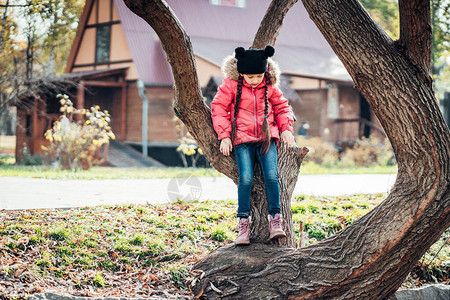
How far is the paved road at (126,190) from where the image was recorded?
786 cm

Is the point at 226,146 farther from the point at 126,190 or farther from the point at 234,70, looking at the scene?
the point at 126,190

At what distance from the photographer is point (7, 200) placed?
7727 mm

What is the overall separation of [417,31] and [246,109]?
1513 millimetres

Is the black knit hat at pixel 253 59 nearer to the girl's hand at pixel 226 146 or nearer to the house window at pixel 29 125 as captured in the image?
the girl's hand at pixel 226 146

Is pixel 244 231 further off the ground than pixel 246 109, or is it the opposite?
pixel 246 109

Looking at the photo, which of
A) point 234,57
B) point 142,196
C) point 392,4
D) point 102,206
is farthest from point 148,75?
point 234,57

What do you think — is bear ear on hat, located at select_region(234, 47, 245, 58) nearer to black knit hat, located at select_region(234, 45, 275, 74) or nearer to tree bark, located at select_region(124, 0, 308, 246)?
black knit hat, located at select_region(234, 45, 275, 74)

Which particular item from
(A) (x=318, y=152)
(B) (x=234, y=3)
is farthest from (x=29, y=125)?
(A) (x=318, y=152)

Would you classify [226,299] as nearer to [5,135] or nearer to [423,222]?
[423,222]

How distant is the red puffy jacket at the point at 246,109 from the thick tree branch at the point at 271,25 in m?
1.03

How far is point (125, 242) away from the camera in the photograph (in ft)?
18.5

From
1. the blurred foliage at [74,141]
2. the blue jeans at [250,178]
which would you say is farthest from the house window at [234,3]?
the blue jeans at [250,178]

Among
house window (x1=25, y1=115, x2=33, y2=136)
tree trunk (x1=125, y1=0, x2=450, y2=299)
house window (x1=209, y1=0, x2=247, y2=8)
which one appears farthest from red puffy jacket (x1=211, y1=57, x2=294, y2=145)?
house window (x1=209, y1=0, x2=247, y2=8)

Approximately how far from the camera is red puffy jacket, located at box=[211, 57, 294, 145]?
4.93 metres
